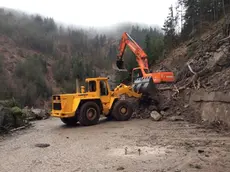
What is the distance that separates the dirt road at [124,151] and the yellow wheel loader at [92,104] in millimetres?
1468

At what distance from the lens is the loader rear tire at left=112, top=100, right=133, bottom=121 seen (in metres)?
12.4

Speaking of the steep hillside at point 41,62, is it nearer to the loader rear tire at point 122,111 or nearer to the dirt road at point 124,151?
the loader rear tire at point 122,111

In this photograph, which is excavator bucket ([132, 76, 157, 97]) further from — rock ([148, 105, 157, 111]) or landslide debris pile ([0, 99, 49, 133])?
landslide debris pile ([0, 99, 49, 133])

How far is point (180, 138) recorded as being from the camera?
26.7 feet

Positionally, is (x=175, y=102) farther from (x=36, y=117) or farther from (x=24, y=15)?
(x=24, y=15)

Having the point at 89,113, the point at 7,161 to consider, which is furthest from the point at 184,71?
the point at 7,161

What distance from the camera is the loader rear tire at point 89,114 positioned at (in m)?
11.4

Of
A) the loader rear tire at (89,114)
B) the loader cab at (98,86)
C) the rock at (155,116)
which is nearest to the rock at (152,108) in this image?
the rock at (155,116)

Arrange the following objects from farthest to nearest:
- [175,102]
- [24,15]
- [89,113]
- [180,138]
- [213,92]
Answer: [24,15], [175,102], [89,113], [213,92], [180,138]

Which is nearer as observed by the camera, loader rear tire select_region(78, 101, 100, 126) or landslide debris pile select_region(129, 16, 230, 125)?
landslide debris pile select_region(129, 16, 230, 125)

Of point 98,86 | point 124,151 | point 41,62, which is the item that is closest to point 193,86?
point 98,86

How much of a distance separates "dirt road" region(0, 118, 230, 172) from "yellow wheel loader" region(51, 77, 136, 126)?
4.82ft

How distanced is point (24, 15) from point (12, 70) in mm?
55355

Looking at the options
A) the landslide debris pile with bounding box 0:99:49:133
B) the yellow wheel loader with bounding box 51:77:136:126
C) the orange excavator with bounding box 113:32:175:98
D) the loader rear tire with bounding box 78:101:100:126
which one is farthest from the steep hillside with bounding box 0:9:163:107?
the loader rear tire with bounding box 78:101:100:126
